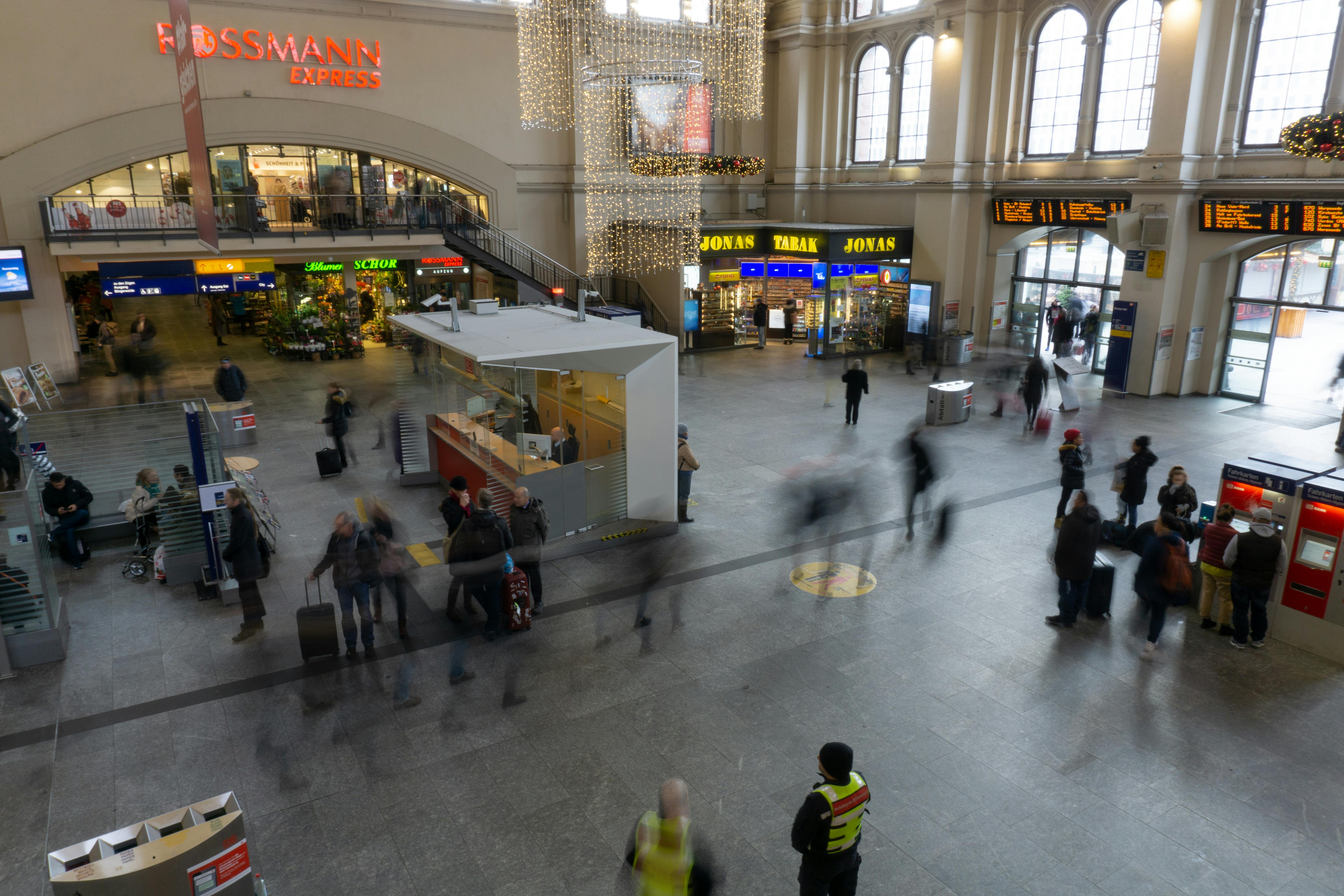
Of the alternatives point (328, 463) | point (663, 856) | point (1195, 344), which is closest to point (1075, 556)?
point (663, 856)

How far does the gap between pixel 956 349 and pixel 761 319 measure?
582 cm

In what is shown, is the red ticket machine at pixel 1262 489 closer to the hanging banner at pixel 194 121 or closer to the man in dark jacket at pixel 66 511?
the hanging banner at pixel 194 121

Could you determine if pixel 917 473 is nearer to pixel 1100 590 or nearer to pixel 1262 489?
pixel 1100 590

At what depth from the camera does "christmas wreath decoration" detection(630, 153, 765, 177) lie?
22.2 meters

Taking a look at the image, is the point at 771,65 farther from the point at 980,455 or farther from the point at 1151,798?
the point at 1151,798

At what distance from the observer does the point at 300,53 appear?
70.6 feet

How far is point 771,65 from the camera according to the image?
27.6m

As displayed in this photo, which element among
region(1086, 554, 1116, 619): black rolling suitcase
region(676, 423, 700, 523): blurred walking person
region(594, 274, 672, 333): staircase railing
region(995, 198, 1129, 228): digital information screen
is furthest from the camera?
region(594, 274, 672, 333): staircase railing

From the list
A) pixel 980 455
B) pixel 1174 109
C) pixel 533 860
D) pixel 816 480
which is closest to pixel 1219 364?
pixel 1174 109

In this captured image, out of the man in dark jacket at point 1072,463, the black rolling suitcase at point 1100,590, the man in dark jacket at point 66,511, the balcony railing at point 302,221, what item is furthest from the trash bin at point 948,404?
the man in dark jacket at point 66,511

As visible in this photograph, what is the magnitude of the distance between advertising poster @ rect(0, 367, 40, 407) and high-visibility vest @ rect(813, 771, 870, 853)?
17.8m

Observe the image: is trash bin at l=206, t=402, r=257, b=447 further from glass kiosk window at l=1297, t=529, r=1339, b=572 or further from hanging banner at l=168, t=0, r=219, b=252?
glass kiosk window at l=1297, t=529, r=1339, b=572

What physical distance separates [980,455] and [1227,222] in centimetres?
806

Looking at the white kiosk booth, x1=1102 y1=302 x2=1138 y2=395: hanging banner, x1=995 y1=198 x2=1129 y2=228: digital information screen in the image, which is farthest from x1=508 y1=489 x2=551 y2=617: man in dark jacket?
x1=995 y1=198 x2=1129 y2=228: digital information screen
